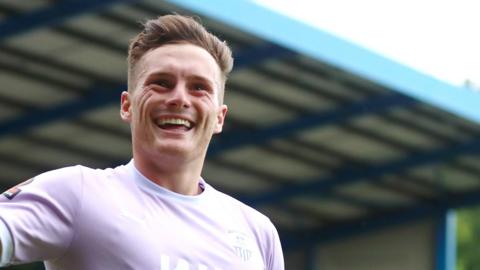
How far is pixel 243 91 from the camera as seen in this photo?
47.1 feet

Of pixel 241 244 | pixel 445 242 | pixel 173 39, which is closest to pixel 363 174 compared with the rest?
pixel 445 242

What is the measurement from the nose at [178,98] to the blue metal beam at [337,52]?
8.20 metres

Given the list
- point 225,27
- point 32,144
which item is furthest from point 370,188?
point 225,27

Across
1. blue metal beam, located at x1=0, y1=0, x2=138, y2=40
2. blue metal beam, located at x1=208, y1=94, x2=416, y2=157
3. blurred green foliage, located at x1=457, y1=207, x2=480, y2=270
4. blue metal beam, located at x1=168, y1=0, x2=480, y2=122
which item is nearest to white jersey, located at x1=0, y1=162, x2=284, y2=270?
blue metal beam, located at x1=168, y1=0, x2=480, y2=122

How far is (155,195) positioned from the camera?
352 centimetres

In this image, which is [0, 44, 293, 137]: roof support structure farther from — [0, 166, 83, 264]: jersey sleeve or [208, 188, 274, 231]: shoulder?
[0, 166, 83, 264]: jersey sleeve

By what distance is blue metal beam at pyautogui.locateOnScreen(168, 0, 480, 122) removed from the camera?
12234 mm

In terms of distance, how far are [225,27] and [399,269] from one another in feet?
22.9

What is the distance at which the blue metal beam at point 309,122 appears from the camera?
14.8 meters

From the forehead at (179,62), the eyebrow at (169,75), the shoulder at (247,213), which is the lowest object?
the shoulder at (247,213)

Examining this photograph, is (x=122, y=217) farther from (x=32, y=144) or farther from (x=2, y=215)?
(x=32, y=144)

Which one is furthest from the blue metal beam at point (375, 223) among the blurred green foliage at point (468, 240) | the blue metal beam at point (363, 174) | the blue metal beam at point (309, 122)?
the blurred green foliage at point (468, 240)

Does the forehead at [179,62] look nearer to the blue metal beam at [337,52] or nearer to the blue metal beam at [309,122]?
the blue metal beam at [337,52]

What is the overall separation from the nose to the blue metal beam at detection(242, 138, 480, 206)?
1305 cm
